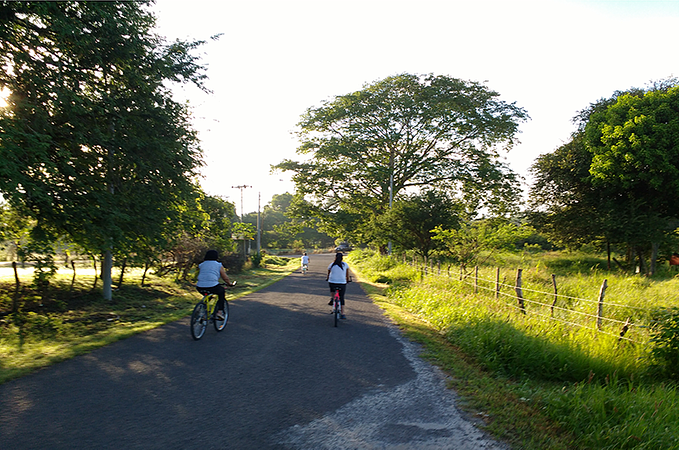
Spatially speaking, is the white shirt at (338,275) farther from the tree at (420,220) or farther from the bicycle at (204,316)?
the tree at (420,220)

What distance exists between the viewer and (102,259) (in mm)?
13461

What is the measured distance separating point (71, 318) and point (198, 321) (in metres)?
4.15

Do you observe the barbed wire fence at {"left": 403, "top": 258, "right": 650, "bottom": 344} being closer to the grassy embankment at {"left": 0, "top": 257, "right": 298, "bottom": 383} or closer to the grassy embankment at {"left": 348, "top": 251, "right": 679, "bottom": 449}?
the grassy embankment at {"left": 348, "top": 251, "right": 679, "bottom": 449}

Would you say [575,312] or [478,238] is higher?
[478,238]

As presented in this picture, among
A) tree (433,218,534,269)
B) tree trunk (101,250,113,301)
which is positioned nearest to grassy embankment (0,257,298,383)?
tree trunk (101,250,113,301)

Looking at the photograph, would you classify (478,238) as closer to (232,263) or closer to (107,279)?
(107,279)

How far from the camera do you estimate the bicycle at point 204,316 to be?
8023 millimetres

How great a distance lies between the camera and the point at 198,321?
8.17 meters

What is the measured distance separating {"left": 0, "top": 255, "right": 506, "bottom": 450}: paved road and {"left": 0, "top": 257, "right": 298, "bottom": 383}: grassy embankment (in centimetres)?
63

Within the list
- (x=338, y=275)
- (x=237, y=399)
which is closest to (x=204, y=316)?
(x=338, y=275)

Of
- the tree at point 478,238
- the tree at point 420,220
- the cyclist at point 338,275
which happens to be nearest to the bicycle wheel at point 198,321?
the cyclist at point 338,275

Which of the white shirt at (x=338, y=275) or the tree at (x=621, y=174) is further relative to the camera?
the tree at (x=621, y=174)

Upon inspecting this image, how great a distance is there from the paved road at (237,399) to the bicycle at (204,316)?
0.87 feet

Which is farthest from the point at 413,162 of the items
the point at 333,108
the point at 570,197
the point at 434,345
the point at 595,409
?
the point at 595,409
